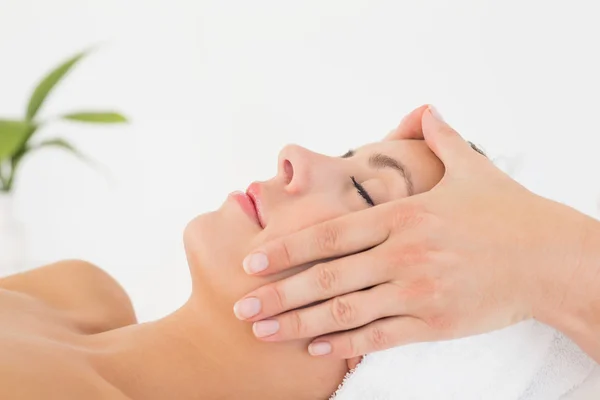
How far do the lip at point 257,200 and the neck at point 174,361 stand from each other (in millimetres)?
171

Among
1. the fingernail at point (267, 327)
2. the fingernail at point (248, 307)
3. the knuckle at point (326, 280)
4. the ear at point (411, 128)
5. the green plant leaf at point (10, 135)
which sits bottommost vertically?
the fingernail at point (267, 327)

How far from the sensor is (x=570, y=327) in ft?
3.49

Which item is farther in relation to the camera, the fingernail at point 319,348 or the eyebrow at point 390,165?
the eyebrow at point 390,165

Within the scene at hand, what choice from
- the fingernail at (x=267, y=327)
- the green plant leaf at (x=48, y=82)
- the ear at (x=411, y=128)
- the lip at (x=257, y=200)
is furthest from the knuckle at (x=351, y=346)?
the green plant leaf at (x=48, y=82)

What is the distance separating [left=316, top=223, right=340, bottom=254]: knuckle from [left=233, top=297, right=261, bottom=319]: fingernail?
121 millimetres

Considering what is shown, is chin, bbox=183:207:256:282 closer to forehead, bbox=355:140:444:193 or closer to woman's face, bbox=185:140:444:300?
woman's face, bbox=185:140:444:300

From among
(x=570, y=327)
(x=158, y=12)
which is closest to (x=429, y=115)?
(x=570, y=327)

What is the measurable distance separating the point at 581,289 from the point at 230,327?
0.54 m

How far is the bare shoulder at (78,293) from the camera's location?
4.42ft

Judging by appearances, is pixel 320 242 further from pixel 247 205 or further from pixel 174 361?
pixel 174 361

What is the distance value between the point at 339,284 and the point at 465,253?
19 centimetres

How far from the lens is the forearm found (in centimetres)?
102

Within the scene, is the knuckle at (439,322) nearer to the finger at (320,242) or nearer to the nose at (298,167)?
the finger at (320,242)

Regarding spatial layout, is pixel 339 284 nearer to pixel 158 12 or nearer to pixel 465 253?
pixel 465 253
